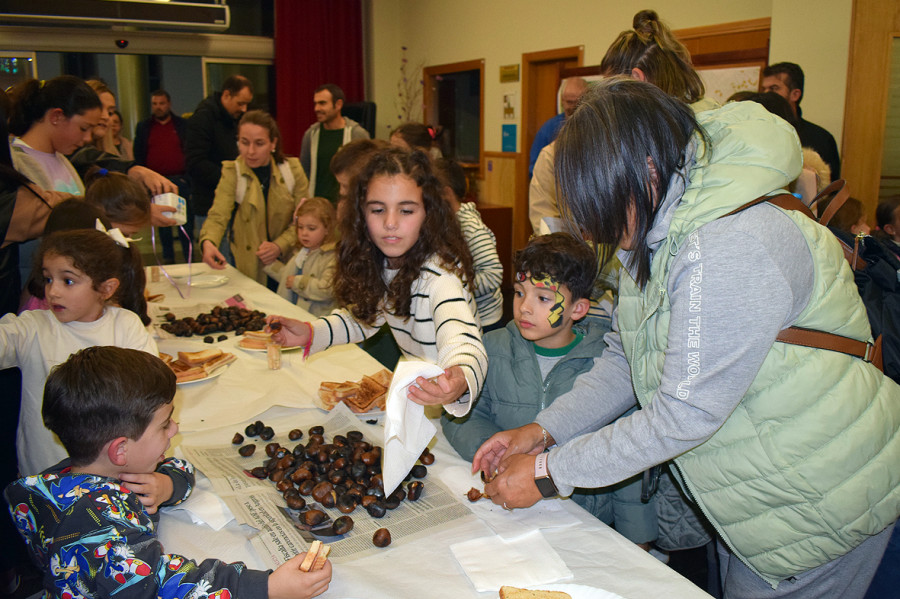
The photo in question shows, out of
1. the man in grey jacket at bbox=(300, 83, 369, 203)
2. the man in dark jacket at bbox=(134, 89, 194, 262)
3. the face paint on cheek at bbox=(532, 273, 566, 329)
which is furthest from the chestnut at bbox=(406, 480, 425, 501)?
the man in dark jacket at bbox=(134, 89, 194, 262)

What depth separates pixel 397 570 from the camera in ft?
4.42

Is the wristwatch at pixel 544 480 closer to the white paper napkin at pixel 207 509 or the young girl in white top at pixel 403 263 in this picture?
the young girl in white top at pixel 403 263

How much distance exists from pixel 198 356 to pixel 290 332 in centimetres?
54

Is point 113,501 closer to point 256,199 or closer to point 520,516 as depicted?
point 520,516

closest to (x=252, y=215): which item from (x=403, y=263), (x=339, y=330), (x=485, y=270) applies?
(x=485, y=270)

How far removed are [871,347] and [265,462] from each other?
1492 millimetres

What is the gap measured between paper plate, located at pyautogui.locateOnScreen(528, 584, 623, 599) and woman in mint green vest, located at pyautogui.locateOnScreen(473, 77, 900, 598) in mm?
216

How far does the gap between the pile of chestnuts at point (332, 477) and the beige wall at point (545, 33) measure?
412 cm

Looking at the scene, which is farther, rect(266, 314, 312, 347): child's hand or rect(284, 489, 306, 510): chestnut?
rect(266, 314, 312, 347): child's hand

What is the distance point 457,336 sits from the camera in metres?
1.88

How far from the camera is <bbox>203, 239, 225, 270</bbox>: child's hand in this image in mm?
4134

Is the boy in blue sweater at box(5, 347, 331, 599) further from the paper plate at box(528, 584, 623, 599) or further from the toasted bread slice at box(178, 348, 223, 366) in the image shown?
the toasted bread slice at box(178, 348, 223, 366)

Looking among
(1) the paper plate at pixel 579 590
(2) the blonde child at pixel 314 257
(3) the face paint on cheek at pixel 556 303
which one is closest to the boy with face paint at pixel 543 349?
(3) the face paint on cheek at pixel 556 303

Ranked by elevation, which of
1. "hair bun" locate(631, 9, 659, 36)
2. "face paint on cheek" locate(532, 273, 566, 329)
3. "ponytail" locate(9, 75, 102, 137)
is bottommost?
"face paint on cheek" locate(532, 273, 566, 329)
